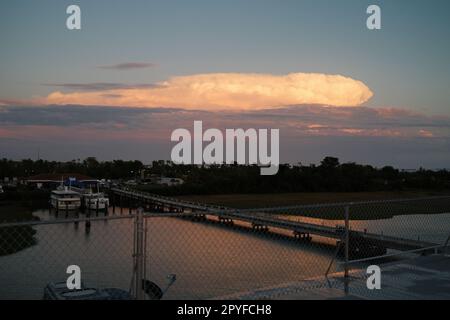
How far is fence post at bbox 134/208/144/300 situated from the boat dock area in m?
0.84

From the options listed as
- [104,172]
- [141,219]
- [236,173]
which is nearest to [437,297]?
[141,219]

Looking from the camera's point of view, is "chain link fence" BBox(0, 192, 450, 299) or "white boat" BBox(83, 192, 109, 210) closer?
"chain link fence" BBox(0, 192, 450, 299)

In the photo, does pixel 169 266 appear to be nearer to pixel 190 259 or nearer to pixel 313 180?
pixel 190 259

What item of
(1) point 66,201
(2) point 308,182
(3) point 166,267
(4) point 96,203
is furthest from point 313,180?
(3) point 166,267

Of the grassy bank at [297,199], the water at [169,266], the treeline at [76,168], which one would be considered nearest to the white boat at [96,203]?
the grassy bank at [297,199]

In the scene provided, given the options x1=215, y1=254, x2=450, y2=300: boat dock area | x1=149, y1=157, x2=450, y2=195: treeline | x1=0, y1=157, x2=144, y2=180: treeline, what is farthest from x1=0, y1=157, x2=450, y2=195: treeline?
x1=215, y1=254, x2=450, y2=300: boat dock area

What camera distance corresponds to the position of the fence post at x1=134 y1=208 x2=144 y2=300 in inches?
156

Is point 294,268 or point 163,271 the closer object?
point 163,271

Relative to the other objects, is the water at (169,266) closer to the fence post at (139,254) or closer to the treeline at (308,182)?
the fence post at (139,254)

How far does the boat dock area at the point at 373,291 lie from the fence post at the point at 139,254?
839 mm

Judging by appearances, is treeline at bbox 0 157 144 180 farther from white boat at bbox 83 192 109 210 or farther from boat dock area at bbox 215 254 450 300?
boat dock area at bbox 215 254 450 300
